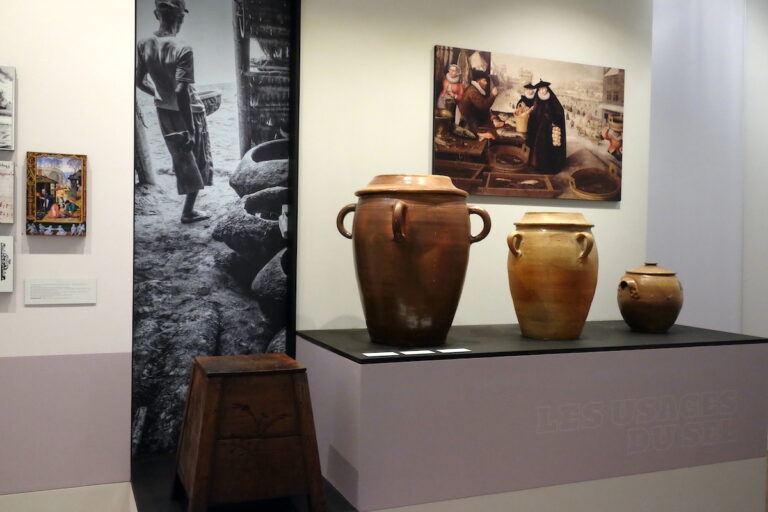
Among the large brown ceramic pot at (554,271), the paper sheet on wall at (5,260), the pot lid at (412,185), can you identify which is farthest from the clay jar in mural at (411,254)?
the paper sheet on wall at (5,260)

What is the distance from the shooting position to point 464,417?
2.31m

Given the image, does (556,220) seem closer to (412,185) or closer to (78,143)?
(412,185)

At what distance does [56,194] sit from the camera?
2266 mm

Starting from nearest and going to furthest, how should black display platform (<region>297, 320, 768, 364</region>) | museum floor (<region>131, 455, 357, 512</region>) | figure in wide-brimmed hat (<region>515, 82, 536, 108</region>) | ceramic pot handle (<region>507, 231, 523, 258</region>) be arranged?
museum floor (<region>131, 455, 357, 512</region>) → black display platform (<region>297, 320, 768, 364</region>) → ceramic pot handle (<region>507, 231, 523, 258</region>) → figure in wide-brimmed hat (<region>515, 82, 536, 108</region>)

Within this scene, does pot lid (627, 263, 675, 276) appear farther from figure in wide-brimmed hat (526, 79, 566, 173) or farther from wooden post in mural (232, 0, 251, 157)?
wooden post in mural (232, 0, 251, 157)

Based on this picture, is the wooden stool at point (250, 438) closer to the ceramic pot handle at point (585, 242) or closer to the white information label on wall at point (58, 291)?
the white information label on wall at point (58, 291)

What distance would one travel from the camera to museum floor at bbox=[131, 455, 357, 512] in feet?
7.18

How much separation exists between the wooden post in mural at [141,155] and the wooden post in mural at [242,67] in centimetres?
35

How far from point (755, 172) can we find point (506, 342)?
237cm

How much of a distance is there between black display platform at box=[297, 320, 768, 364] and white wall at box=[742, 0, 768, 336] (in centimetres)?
118

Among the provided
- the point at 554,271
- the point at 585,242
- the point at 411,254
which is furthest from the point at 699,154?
the point at 411,254

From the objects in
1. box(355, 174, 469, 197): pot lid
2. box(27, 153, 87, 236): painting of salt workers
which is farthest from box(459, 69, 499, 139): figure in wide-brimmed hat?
box(27, 153, 87, 236): painting of salt workers

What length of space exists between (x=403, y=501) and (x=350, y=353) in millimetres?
488

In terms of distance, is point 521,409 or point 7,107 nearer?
point 7,107
